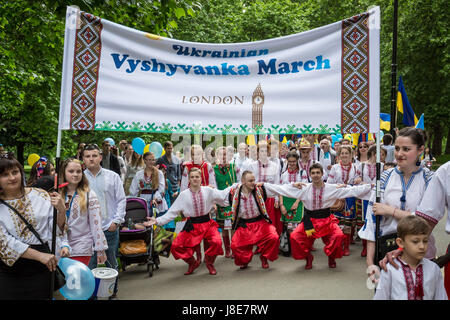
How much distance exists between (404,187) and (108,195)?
360cm

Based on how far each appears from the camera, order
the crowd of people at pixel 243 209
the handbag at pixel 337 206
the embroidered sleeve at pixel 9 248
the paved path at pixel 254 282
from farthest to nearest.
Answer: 1. the handbag at pixel 337 206
2. the paved path at pixel 254 282
3. the embroidered sleeve at pixel 9 248
4. the crowd of people at pixel 243 209

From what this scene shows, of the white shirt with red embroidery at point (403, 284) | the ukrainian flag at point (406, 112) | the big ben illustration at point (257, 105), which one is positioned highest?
the ukrainian flag at point (406, 112)

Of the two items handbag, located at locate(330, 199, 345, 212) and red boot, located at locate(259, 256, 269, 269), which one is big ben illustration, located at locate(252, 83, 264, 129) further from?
handbag, located at locate(330, 199, 345, 212)

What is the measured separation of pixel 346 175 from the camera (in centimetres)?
821

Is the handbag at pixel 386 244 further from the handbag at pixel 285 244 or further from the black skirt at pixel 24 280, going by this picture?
the handbag at pixel 285 244

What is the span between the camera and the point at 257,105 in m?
4.12

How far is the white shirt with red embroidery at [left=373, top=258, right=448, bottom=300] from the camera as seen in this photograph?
279 cm

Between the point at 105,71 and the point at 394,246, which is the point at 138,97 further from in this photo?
the point at 394,246

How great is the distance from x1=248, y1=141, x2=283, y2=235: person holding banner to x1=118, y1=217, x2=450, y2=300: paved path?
1.11 meters

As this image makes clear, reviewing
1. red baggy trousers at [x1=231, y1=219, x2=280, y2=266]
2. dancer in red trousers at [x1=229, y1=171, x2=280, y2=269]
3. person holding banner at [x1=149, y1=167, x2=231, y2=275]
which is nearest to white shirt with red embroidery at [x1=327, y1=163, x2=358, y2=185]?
dancer in red trousers at [x1=229, y1=171, x2=280, y2=269]

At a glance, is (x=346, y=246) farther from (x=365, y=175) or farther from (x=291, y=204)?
(x=365, y=175)

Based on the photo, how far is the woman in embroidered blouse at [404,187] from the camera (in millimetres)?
3240

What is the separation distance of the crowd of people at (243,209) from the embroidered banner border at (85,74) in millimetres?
712

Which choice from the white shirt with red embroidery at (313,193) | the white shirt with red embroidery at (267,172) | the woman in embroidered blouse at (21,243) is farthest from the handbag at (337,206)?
the woman in embroidered blouse at (21,243)
